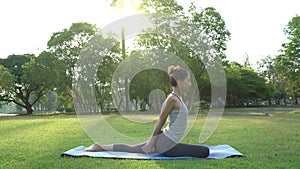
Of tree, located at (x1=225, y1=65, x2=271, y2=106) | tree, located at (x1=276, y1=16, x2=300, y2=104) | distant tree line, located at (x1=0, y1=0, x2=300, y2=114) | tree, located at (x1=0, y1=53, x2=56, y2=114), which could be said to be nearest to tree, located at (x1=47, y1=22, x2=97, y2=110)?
distant tree line, located at (x1=0, y1=0, x2=300, y2=114)

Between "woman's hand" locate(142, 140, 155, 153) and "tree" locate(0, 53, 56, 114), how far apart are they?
106 feet

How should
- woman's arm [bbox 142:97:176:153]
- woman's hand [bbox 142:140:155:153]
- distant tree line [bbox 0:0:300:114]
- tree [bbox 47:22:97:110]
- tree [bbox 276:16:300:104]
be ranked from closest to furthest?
1. woman's arm [bbox 142:97:176:153]
2. woman's hand [bbox 142:140:155:153]
3. distant tree line [bbox 0:0:300:114]
4. tree [bbox 276:16:300:104]
5. tree [bbox 47:22:97:110]

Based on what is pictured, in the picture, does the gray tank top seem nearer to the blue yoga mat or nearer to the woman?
the woman

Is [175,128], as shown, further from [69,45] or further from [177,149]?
[69,45]

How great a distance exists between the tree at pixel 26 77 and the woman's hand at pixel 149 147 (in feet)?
106

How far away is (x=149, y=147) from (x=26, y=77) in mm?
38934

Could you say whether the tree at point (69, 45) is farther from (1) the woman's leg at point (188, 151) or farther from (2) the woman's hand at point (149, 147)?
(1) the woman's leg at point (188, 151)

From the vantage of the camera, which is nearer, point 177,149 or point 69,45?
point 177,149

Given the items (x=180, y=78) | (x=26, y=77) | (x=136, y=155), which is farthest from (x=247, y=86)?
(x=136, y=155)

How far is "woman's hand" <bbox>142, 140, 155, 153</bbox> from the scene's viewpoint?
6.04 m

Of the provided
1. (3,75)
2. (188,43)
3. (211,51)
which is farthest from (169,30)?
(3,75)

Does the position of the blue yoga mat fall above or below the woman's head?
below

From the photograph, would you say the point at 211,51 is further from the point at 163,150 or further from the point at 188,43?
the point at 163,150

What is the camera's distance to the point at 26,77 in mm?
41906
